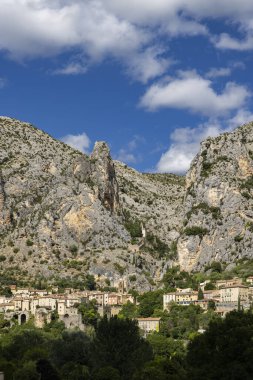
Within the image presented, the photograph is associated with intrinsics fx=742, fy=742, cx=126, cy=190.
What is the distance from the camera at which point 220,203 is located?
173000mm

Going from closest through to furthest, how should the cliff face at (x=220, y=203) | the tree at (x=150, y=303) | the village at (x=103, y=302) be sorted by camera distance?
the village at (x=103, y=302) → the tree at (x=150, y=303) → the cliff face at (x=220, y=203)

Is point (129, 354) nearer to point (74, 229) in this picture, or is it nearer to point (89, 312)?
point (89, 312)

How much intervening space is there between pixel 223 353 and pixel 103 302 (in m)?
86.6

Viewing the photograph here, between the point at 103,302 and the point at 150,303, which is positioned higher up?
the point at 103,302

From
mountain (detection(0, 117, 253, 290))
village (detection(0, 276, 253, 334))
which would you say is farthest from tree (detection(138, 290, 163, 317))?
mountain (detection(0, 117, 253, 290))

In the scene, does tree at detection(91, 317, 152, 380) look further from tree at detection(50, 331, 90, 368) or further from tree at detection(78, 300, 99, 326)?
tree at detection(78, 300, 99, 326)

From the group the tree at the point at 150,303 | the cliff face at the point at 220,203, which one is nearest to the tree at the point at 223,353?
the tree at the point at 150,303

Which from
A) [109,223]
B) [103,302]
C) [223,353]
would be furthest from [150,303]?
[223,353]

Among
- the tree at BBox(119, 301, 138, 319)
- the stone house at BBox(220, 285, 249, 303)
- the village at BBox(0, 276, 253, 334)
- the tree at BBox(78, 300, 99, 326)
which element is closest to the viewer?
the tree at BBox(78, 300, 99, 326)

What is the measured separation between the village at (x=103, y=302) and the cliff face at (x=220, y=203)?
49.5ft

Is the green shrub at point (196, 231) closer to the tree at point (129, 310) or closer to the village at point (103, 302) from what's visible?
the village at point (103, 302)

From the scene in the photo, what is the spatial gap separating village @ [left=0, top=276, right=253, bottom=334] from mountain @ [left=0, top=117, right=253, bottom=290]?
15.7 m

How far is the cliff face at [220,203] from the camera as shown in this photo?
537ft

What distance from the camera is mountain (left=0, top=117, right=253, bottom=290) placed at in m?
167
